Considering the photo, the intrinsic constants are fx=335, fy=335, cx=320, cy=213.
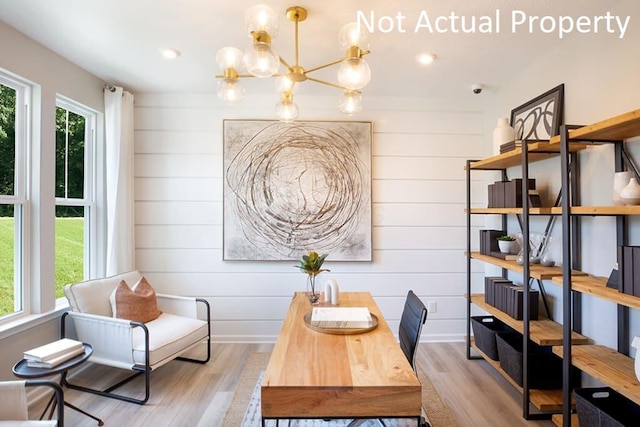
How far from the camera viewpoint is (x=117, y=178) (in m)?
3.09

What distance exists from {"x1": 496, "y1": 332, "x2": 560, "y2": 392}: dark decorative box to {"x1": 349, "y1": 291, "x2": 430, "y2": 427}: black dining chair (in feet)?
2.54

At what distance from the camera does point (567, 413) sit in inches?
70.9

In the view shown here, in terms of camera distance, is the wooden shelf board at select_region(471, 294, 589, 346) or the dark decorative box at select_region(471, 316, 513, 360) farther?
the dark decorative box at select_region(471, 316, 513, 360)

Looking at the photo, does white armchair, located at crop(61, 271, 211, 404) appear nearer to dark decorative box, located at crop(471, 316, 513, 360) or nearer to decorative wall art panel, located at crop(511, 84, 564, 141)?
dark decorative box, located at crop(471, 316, 513, 360)

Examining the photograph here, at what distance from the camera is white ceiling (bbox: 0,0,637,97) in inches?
76.1

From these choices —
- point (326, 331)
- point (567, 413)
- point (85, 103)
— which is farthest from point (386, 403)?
point (85, 103)

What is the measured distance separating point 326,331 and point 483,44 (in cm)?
222

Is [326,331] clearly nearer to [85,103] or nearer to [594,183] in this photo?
[594,183]

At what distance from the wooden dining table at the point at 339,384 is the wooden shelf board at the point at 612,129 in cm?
146

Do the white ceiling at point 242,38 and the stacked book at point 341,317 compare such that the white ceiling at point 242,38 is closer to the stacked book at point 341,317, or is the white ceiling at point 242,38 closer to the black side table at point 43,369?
the stacked book at point 341,317

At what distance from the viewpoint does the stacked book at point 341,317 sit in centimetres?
183

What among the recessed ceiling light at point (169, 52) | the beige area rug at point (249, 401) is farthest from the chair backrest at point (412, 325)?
the recessed ceiling light at point (169, 52)

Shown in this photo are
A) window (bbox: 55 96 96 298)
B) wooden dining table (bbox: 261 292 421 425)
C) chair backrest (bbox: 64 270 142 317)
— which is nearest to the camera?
wooden dining table (bbox: 261 292 421 425)

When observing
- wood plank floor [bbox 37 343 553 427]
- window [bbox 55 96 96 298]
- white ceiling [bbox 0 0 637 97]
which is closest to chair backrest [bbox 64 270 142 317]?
window [bbox 55 96 96 298]
